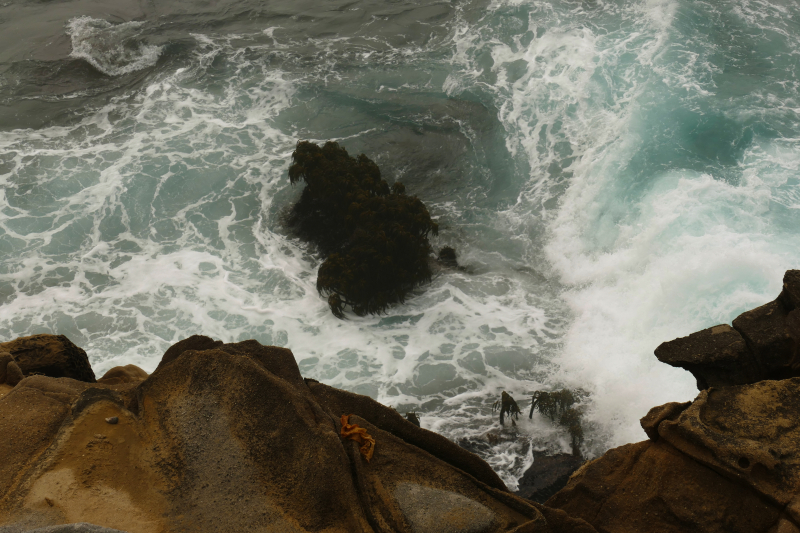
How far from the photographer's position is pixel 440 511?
9.40 meters

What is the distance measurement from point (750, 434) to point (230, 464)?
7.43 meters

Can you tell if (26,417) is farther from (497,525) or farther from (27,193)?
(27,193)

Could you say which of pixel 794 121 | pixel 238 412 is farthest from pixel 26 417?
pixel 794 121

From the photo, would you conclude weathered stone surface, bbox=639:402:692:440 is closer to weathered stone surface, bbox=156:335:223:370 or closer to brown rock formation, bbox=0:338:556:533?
brown rock formation, bbox=0:338:556:533

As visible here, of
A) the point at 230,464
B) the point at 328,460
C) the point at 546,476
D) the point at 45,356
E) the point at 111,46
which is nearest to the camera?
the point at 328,460

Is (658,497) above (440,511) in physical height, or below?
below

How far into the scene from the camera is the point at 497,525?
30.9ft

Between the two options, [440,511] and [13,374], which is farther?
[13,374]

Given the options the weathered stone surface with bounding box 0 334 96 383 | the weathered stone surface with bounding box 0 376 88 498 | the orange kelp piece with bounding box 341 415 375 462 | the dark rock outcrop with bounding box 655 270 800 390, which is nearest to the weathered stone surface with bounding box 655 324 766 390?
the dark rock outcrop with bounding box 655 270 800 390

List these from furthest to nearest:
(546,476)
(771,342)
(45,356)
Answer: (546,476) < (45,356) < (771,342)

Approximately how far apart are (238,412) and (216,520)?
62.6 inches

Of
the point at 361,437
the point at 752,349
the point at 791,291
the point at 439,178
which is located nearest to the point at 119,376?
the point at 361,437

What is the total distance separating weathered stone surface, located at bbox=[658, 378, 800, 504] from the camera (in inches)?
371

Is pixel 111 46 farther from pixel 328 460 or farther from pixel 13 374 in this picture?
pixel 328 460
